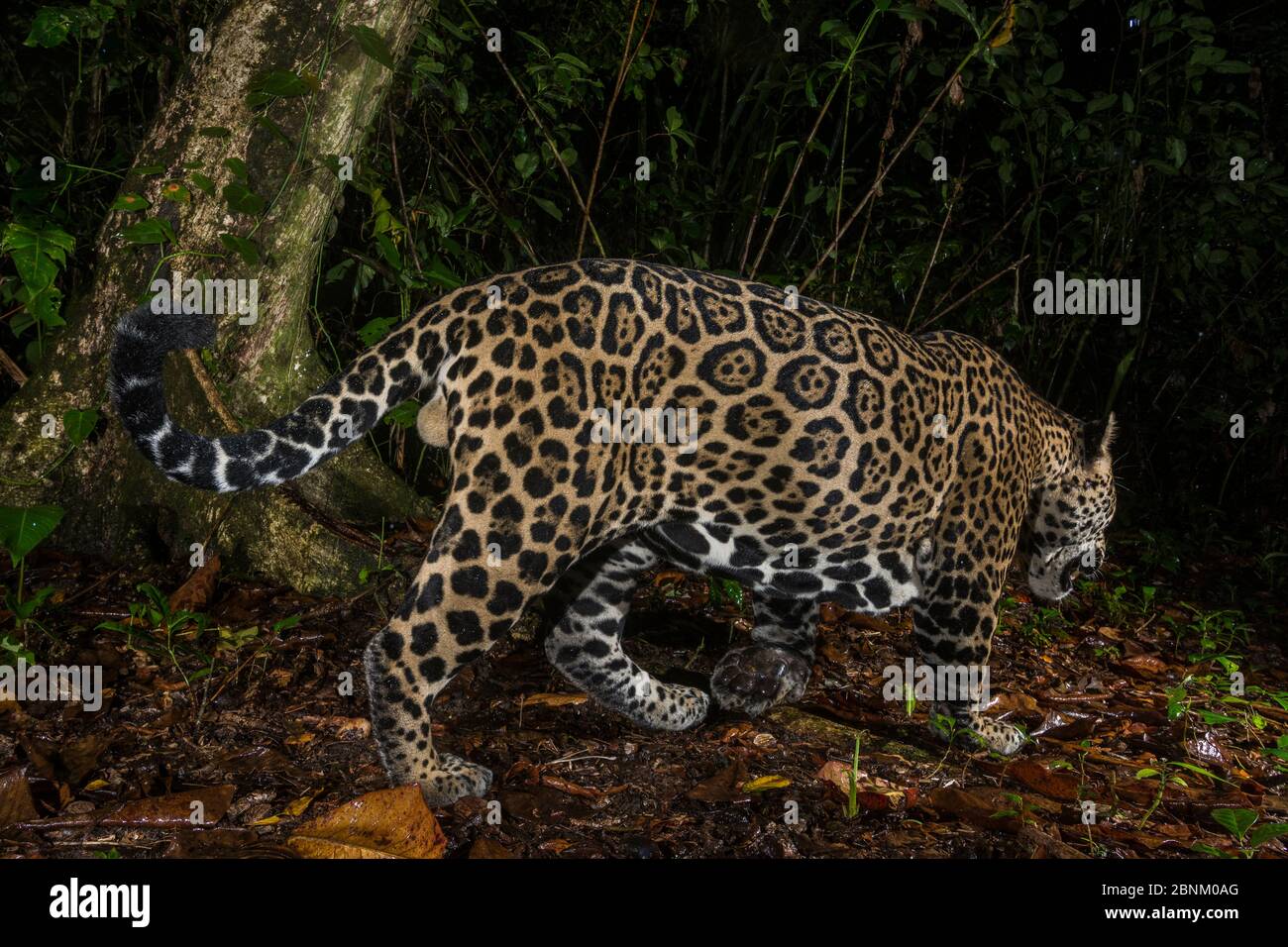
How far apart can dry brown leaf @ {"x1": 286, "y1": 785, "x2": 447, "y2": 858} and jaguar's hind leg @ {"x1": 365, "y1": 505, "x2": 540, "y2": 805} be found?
0.19 meters

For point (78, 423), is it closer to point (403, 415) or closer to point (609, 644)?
point (403, 415)

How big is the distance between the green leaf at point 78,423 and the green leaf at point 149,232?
0.78m

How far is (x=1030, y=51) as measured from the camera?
7.11 meters

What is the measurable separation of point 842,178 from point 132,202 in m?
3.90

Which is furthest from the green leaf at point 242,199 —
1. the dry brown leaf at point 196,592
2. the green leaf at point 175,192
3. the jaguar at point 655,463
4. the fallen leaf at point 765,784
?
the fallen leaf at point 765,784

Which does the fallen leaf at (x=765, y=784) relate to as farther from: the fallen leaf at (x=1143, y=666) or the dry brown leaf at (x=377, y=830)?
the fallen leaf at (x=1143, y=666)

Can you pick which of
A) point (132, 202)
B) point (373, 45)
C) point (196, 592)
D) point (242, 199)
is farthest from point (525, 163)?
point (196, 592)

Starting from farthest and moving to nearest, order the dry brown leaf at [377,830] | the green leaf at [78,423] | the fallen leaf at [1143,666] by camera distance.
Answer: the fallen leaf at [1143,666]
the green leaf at [78,423]
the dry brown leaf at [377,830]

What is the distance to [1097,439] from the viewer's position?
5379 mm

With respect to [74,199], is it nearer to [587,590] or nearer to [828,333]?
[587,590]

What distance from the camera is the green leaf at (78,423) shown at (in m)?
4.70

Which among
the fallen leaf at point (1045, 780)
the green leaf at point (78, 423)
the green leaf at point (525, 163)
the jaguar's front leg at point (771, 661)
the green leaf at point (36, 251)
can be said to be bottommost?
the fallen leaf at point (1045, 780)

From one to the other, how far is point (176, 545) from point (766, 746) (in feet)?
9.93
